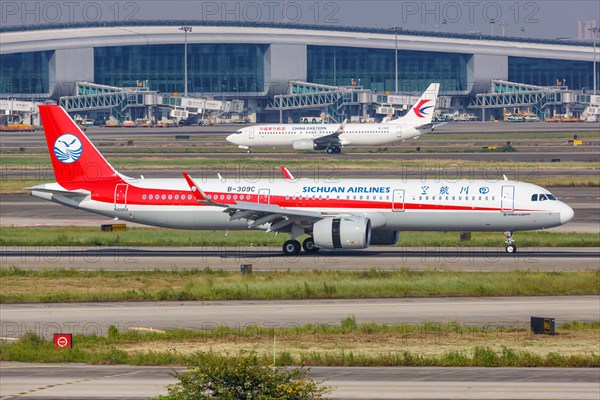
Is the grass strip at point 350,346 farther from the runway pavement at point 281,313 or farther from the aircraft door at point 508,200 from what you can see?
the aircraft door at point 508,200

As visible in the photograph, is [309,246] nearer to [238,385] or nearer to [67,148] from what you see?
[67,148]

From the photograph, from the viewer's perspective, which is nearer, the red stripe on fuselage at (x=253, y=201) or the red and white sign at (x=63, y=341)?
the red and white sign at (x=63, y=341)

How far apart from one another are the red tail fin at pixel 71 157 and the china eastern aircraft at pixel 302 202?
5cm

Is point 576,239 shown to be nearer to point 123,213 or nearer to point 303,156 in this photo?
point 123,213

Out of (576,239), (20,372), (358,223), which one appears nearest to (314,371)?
(20,372)

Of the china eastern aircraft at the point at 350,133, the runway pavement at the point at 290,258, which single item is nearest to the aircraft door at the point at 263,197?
the runway pavement at the point at 290,258

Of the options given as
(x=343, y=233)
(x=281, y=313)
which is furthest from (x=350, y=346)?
(x=343, y=233)

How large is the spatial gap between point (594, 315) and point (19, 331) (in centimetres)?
2038

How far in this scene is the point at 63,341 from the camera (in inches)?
1264

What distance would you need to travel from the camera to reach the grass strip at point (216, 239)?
5744 cm

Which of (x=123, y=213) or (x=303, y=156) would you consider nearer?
(x=123, y=213)

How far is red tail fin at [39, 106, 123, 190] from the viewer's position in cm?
5538

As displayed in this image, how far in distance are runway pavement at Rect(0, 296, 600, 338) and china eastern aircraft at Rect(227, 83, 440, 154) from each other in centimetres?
8932

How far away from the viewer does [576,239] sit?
58.2 metres
